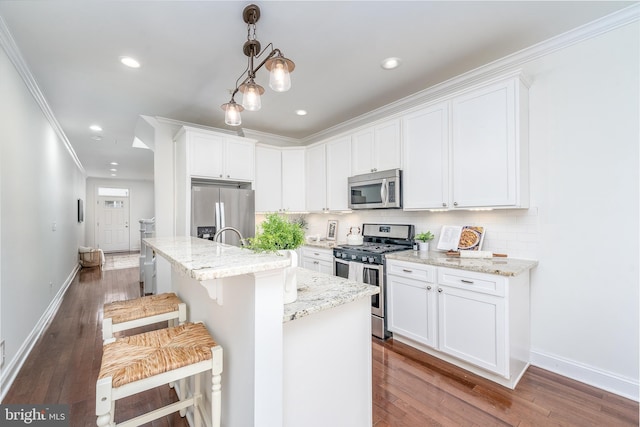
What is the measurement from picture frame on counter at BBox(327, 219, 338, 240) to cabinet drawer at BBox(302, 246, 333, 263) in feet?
1.77

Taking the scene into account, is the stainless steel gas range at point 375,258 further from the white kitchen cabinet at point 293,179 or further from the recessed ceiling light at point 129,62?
the recessed ceiling light at point 129,62

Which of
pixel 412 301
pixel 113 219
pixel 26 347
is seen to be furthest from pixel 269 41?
pixel 113 219

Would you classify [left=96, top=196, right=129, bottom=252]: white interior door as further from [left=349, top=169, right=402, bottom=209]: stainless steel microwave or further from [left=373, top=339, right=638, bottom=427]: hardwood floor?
[left=373, top=339, right=638, bottom=427]: hardwood floor

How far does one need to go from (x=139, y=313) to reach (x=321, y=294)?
1.18m

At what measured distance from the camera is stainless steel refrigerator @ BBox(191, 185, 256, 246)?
350 cm

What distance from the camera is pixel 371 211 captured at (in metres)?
3.83

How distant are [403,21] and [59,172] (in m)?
5.57

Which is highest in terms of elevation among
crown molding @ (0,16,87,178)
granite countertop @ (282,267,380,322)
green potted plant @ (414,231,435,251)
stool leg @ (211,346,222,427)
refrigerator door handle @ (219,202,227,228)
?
crown molding @ (0,16,87,178)

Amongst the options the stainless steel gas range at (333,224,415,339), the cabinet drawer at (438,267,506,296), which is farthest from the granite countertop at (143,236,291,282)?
the stainless steel gas range at (333,224,415,339)

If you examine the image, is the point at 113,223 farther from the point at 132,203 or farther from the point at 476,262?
the point at 476,262

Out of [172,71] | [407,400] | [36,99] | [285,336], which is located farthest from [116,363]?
[36,99]

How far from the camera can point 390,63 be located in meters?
2.56

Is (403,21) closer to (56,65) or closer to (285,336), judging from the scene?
(285,336)

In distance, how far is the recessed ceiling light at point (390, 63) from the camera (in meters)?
2.51
